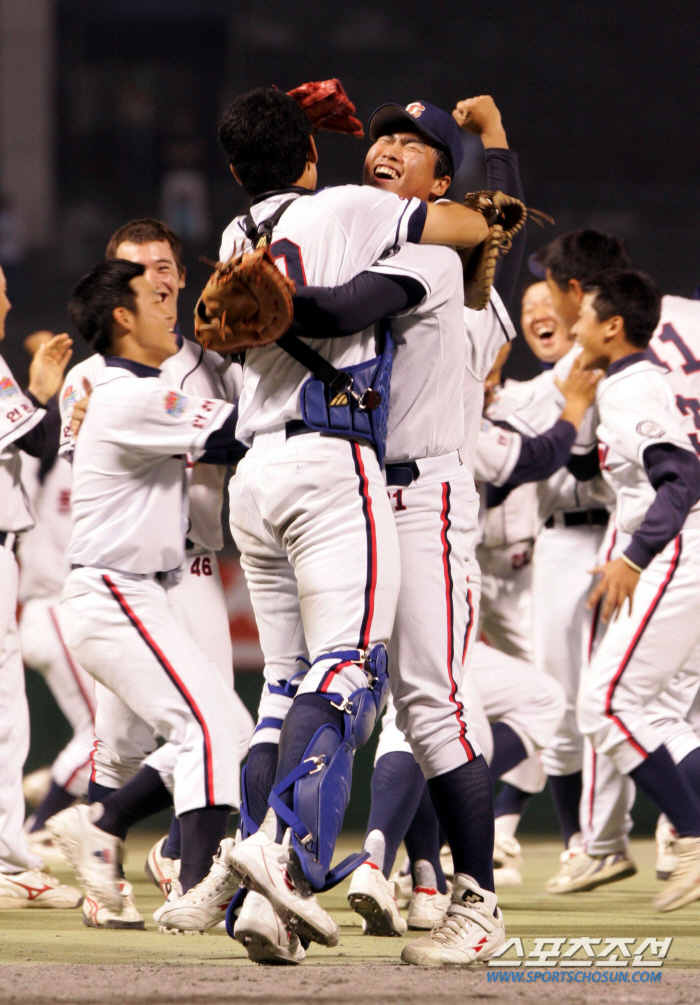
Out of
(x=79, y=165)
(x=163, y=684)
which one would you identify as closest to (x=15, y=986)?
(x=163, y=684)

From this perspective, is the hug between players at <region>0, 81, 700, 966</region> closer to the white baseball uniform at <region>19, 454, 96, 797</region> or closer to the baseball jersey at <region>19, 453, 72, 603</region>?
the white baseball uniform at <region>19, 454, 96, 797</region>

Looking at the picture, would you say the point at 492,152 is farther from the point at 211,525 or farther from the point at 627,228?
the point at 627,228

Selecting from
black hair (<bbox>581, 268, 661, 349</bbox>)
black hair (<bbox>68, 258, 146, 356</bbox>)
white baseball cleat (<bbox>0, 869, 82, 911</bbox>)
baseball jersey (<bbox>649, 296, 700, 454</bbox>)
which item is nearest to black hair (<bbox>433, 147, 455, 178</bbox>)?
black hair (<bbox>68, 258, 146, 356</bbox>)

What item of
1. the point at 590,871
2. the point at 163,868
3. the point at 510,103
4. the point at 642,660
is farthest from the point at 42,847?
the point at 510,103

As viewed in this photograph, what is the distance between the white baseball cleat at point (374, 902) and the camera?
3.22 m

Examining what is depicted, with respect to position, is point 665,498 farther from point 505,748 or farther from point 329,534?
point 329,534

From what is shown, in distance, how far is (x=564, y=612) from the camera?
512cm

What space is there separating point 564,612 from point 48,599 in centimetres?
253

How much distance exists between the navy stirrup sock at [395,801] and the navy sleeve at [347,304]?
1360 millimetres

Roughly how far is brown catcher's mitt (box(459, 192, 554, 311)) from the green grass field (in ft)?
4.97

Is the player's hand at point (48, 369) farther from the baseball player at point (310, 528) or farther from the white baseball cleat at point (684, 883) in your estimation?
the white baseball cleat at point (684, 883)

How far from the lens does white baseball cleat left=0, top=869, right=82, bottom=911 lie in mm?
4094

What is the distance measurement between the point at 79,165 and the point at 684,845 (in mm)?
13819

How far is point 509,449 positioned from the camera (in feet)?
14.7
